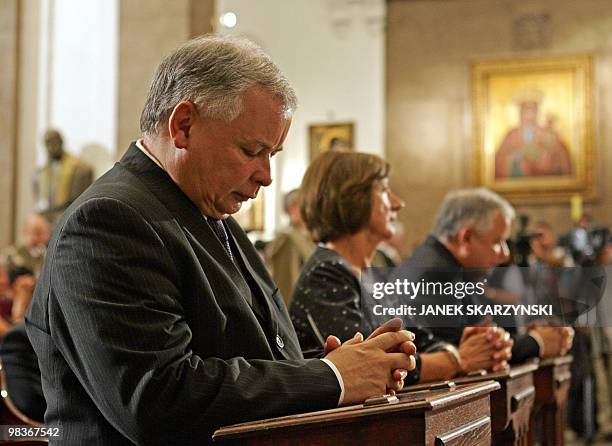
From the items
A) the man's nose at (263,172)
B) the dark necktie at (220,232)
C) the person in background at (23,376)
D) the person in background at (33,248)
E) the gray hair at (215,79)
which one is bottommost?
the person in background at (23,376)

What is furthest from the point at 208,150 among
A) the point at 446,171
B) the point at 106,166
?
the point at 446,171

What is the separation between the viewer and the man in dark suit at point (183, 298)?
2041mm

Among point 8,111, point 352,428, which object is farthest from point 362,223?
point 8,111

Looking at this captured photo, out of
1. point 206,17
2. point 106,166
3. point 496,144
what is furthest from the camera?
point 496,144

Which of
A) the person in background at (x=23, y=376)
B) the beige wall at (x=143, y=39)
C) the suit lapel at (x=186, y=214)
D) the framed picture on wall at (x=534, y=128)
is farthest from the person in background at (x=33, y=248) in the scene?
the framed picture on wall at (x=534, y=128)

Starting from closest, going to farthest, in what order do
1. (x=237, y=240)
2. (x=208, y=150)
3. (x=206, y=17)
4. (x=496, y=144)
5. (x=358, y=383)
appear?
(x=358, y=383)
(x=208, y=150)
(x=237, y=240)
(x=206, y=17)
(x=496, y=144)

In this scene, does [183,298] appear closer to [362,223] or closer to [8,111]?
[362,223]

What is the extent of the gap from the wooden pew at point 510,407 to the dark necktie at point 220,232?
1.09m

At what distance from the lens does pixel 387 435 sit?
194 cm

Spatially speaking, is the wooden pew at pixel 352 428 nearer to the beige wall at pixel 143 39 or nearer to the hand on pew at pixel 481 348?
the hand on pew at pixel 481 348

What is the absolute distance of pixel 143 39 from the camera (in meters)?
9.51

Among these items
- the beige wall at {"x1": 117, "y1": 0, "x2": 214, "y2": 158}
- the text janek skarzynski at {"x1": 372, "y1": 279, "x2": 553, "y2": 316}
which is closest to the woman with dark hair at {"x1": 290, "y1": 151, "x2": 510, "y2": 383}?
the text janek skarzynski at {"x1": 372, "y1": 279, "x2": 553, "y2": 316}

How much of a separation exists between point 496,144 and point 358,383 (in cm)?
1411

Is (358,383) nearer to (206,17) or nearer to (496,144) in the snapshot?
(206,17)
